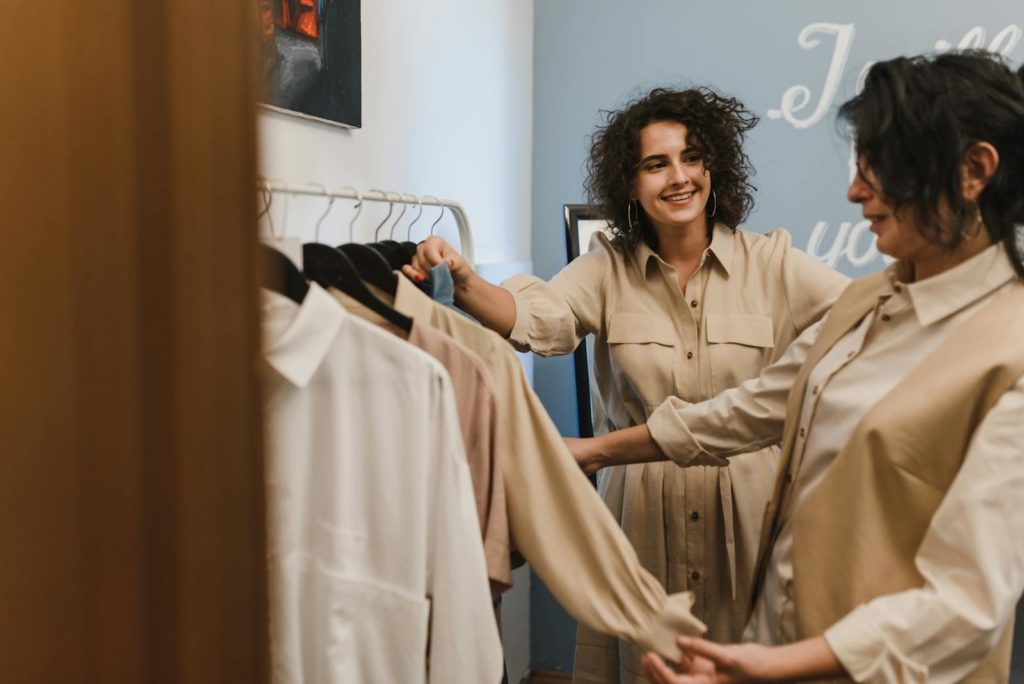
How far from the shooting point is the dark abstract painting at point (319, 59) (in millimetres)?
1316

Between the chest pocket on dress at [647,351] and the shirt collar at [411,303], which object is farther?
the chest pocket on dress at [647,351]

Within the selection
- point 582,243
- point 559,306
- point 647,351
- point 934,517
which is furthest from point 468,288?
point 582,243

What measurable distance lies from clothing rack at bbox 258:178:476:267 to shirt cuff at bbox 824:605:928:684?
2.12 ft

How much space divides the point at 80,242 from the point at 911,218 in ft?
2.57

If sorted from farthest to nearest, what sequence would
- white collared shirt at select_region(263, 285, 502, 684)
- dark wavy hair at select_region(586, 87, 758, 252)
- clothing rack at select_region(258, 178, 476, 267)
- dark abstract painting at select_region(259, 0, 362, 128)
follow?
dark wavy hair at select_region(586, 87, 758, 252)
dark abstract painting at select_region(259, 0, 362, 128)
white collared shirt at select_region(263, 285, 502, 684)
clothing rack at select_region(258, 178, 476, 267)

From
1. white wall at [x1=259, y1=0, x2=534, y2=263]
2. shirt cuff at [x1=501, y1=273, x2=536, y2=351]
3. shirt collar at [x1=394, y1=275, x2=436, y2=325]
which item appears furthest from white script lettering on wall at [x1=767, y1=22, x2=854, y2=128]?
shirt collar at [x1=394, y1=275, x2=436, y2=325]

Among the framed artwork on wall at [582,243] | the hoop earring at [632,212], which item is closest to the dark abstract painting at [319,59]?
the hoop earring at [632,212]

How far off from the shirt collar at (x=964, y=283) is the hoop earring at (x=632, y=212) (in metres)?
0.75

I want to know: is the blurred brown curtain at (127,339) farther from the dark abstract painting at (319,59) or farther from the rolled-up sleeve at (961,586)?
the dark abstract painting at (319,59)

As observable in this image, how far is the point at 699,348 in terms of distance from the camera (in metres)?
1.60

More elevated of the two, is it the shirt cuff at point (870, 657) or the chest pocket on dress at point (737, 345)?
the chest pocket on dress at point (737, 345)

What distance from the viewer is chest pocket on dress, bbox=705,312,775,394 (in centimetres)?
157

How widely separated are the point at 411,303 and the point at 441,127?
102 centimetres

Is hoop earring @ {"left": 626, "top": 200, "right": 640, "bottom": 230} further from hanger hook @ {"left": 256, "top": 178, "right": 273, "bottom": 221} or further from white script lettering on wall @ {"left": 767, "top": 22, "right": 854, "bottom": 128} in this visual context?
hanger hook @ {"left": 256, "top": 178, "right": 273, "bottom": 221}
